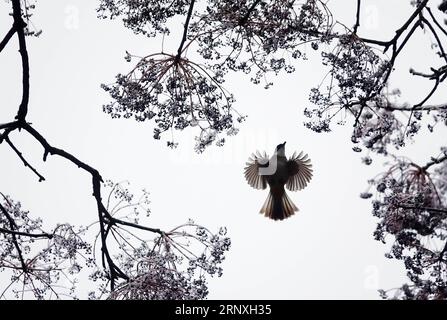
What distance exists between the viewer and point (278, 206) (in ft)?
31.8

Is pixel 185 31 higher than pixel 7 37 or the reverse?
higher

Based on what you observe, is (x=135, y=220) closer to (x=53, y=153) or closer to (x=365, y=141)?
(x=53, y=153)

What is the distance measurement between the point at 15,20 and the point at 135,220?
8.98 ft

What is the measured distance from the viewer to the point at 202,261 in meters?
6.66

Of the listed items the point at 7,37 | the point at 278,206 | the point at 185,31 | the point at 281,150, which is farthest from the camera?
the point at 278,206

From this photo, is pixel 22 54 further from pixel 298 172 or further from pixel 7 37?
pixel 298 172

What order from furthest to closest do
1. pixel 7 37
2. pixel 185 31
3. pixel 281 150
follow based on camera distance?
pixel 281 150 < pixel 185 31 < pixel 7 37

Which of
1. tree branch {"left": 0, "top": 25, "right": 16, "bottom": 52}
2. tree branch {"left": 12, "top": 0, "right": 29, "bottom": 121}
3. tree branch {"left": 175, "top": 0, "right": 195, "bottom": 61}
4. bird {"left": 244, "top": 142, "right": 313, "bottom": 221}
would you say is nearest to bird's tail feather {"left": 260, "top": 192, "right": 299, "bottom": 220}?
bird {"left": 244, "top": 142, "right": 313, "bottom": 221}

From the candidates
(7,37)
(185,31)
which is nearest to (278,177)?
(185,31)

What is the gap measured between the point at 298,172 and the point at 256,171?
71 centimetres

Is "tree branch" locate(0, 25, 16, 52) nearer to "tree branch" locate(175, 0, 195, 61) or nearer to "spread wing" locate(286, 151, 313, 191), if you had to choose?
"tree branch" locate(175, 0, 195, 61)

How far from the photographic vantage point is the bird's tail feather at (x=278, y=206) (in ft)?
31.6

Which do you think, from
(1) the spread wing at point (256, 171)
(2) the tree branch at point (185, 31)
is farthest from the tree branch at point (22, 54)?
(1) the spread wing at point (256, 171)

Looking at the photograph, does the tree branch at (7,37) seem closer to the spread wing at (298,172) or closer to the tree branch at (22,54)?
the tree branch at (22,54)
